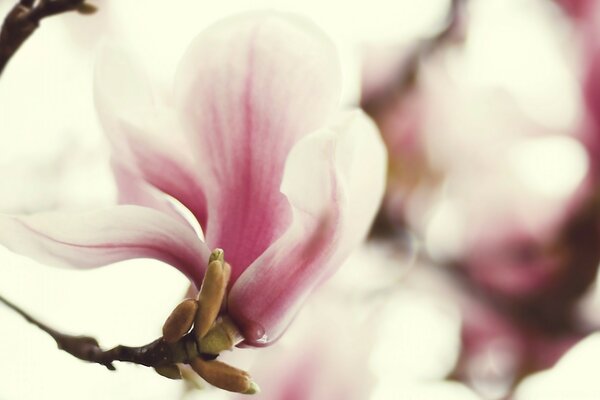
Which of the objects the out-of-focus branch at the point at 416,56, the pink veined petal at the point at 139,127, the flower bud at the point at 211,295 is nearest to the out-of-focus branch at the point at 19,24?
the pink veined petal at the point at 139,127

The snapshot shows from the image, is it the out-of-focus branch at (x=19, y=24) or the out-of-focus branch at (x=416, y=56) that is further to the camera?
the out-of-focus branch at (x=416, y=56)

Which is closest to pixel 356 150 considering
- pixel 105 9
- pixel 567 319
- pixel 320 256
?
pixel 320 256

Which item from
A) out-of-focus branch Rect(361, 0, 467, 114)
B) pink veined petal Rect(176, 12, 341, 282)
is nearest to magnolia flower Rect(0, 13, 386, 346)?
pink veined petal Rect(176, 12, 341, 282)

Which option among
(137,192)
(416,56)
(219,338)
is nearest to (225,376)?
(219,338)

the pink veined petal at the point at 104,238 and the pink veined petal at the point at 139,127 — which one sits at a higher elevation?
the pink veined petal at the point at 139,127

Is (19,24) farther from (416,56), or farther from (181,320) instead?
(416,56)

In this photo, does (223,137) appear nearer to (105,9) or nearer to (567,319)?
(567,319)

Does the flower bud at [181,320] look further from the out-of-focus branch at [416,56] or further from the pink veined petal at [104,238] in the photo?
the out-of-focus branch at [416,56]
